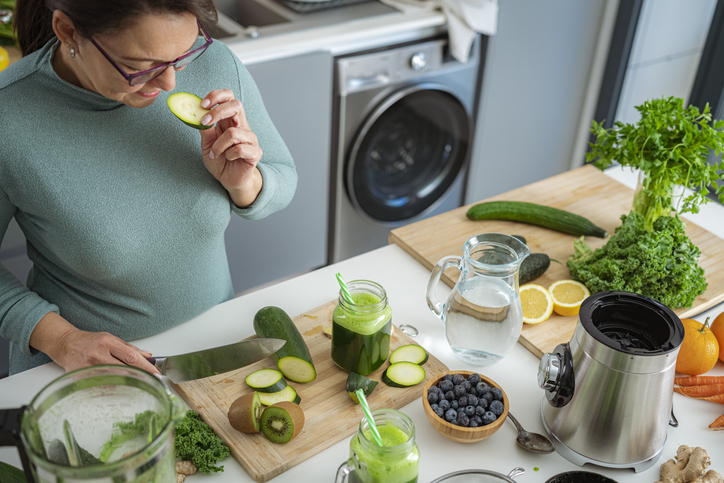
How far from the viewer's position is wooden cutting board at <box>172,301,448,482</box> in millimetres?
1023

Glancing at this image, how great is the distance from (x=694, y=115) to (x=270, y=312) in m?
0.99

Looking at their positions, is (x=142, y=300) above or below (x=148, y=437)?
below

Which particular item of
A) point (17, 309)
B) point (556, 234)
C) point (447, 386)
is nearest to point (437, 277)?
point (447, 386)

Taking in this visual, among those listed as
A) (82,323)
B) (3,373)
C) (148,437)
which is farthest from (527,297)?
(3,373)

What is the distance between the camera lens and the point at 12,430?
0.71m

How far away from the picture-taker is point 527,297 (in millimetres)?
1348

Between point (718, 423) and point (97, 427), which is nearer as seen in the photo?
point (97, 427)

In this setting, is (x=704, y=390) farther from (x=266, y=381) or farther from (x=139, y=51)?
(x=139, y=51)

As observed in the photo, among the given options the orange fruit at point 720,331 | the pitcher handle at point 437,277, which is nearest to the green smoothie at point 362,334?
the pitcher handle at point 437,277

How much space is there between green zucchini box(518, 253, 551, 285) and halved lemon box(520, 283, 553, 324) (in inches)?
2.3

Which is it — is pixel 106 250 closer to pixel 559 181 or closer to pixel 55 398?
pixel 55 398

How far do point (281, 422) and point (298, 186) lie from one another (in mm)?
1539

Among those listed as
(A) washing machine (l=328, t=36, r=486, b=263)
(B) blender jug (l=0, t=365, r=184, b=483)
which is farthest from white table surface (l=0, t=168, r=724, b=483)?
(A) washing machine (l=328, t=36, r=486, b=263)

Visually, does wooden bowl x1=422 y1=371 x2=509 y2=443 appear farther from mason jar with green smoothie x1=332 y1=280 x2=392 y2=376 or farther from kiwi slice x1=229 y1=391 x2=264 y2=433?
kiwi slice x1=229 y1=391 x2=264 y2=433
